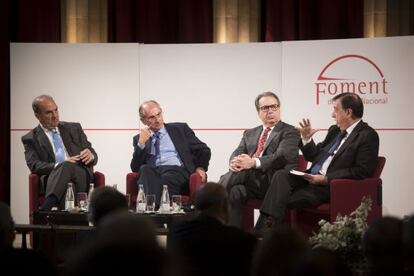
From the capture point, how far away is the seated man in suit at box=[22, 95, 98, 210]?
816 centimetres

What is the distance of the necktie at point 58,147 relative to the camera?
27.6 ft

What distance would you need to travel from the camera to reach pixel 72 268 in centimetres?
153

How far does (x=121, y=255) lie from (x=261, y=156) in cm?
671

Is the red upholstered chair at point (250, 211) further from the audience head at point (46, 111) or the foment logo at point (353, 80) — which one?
the audience head at point (46, 111)

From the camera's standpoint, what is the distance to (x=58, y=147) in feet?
27.8

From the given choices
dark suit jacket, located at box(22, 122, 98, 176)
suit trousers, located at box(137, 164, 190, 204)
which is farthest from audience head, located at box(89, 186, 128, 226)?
dark suit jacket, located at box(22, 122, 98, 176)

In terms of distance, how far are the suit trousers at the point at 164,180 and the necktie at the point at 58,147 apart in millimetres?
835

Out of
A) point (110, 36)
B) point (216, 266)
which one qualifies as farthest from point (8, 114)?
point (216, 266)

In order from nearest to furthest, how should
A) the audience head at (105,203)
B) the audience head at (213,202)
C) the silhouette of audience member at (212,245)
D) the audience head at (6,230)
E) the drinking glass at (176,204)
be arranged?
the audience head at (6,230), the silhouette of audience member at (212,245), the audience head at (105,203), the audience head at (213,202), the drinking glass at (176,204)

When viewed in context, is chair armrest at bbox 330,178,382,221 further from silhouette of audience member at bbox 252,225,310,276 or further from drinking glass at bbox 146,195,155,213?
silhouette of audience member at bbox 252,225,310,276

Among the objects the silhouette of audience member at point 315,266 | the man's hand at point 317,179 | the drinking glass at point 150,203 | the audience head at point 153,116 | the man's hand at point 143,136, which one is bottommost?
the drinking glass at point 150,203

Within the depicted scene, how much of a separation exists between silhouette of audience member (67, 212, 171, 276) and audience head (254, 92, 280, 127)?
6.82 m

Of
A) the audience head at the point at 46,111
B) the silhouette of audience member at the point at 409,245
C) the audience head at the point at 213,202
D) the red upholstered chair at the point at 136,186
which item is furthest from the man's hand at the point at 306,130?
the silhouette of audience member at the point at 409,245

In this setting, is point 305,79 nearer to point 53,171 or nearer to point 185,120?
point 185,120
